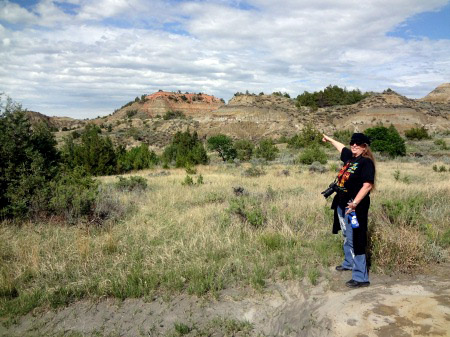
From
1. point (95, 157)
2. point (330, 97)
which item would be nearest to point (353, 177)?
point (95, 157)

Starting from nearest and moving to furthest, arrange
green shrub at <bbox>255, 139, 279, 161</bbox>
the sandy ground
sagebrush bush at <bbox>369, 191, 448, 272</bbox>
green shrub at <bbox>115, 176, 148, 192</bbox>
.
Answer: the sandy ground, sagebrush bush at <bbox>369, 191, 448, 272</bbox>, green shrub at <bbox>115, 176, 148, 192</bbox>, green shrub at <bbox>255, 139, 279, 161</bbox>

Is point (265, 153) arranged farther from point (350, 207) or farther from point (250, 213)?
point (350, 207)

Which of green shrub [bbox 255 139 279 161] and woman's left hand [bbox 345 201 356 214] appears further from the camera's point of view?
green shrub [bbox 255 139 279 161]

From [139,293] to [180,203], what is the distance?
4974 mm

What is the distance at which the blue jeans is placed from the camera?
4.31 meters

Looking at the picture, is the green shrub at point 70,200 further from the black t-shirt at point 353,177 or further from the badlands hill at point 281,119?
the badlands hill at point 281,119

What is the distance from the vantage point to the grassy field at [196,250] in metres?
4.39

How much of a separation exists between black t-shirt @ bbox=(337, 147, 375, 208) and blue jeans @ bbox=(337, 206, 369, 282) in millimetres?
208

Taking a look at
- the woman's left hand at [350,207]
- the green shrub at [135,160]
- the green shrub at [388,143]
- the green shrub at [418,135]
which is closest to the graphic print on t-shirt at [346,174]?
the woman's left hand at [350,207]

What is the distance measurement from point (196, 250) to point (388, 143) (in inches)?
→ 1002

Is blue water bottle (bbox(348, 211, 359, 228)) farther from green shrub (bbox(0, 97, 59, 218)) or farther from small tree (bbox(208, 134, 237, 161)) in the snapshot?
small tree (bbox(208, 134, 237, 161))

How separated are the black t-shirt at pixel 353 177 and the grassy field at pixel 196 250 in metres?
1.11

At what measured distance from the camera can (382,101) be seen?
60.5m

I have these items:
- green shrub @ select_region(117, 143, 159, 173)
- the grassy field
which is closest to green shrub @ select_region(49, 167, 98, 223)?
the grassy field
